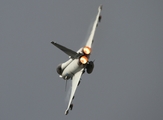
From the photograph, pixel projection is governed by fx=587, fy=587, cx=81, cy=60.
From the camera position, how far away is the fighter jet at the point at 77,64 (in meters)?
61.2

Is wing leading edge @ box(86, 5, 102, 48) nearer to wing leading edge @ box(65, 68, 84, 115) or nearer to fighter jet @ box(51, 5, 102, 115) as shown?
fighter jet @ box(51, 5, 102, 115)

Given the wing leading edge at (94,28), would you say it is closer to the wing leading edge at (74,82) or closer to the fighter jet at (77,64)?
the fighter jet at (77,64)

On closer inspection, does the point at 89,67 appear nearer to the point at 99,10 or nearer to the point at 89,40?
the point at 89,40

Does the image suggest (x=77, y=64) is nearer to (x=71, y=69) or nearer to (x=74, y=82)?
(x=71, y=69)

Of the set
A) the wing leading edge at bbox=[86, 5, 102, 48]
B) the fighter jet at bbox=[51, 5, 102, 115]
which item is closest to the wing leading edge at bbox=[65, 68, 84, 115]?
the fighter jet at bbox=[51, 5, 102, 115]

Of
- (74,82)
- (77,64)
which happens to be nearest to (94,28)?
(77,64)

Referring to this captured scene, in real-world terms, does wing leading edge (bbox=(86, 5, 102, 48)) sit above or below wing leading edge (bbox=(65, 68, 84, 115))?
above

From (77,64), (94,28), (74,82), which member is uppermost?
(94,28)

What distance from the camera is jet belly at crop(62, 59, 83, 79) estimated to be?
62500 millimetres

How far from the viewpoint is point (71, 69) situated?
6397 cm

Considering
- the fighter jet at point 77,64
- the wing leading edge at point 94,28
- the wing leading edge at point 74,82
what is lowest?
the wing leading edge at point 74,82

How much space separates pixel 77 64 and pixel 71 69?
5.95 ft

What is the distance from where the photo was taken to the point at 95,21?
65.2 metres

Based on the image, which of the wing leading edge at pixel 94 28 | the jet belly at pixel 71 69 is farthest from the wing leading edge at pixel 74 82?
the wing leading edge at pixel 94 28
